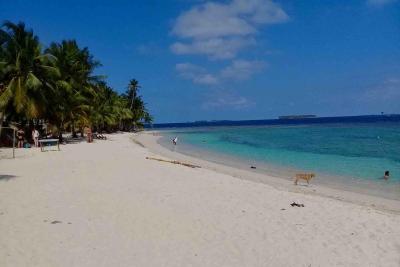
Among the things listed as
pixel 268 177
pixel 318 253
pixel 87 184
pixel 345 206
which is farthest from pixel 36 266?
pixel 268 177

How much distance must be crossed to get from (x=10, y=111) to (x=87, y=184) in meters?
18.4

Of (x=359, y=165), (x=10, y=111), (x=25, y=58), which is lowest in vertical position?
(x=359, y=165)

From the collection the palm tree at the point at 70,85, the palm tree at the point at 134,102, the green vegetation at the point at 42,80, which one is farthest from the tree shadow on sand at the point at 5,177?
the palm tree at the point at 134,102

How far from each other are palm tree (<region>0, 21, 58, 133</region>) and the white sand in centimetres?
1456

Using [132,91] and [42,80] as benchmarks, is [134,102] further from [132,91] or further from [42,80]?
[42,80]

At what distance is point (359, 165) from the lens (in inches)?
905

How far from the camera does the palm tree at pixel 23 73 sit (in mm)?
25797

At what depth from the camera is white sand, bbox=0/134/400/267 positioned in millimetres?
6180

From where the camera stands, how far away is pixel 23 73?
26828mm

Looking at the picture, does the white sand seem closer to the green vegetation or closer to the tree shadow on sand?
the tree shadow on sand

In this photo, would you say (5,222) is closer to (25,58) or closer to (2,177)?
(2,177)

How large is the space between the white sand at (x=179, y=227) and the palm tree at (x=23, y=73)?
47.8ft

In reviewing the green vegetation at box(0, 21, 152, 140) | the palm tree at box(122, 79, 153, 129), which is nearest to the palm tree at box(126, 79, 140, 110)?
the palm tree at box(122, 79, 153, 129)

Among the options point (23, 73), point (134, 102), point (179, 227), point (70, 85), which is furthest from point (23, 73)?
point (134, 102)
